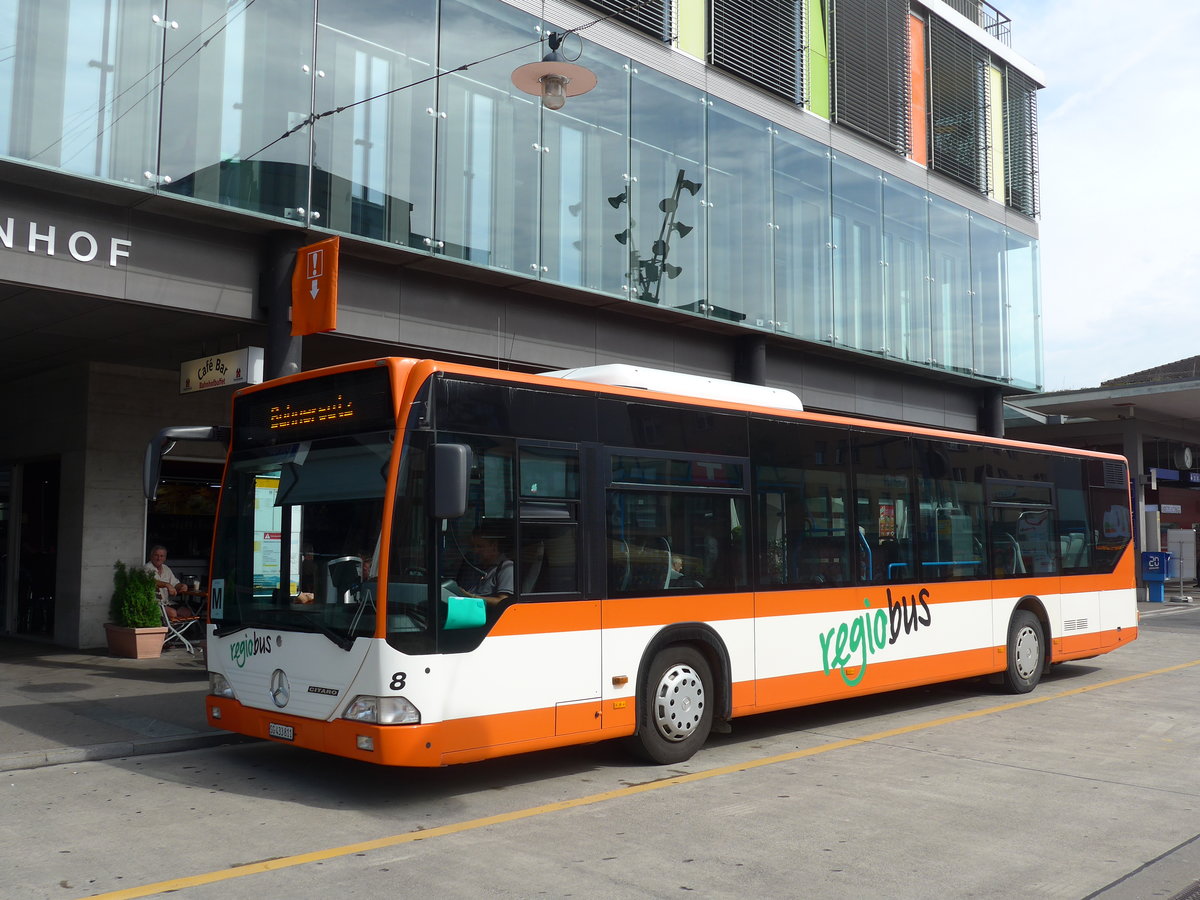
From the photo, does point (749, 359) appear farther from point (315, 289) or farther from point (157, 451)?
point (157, 451)

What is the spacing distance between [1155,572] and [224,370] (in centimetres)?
2744

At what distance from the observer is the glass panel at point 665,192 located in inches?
643

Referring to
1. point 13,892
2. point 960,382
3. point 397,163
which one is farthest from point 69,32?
point 960,382

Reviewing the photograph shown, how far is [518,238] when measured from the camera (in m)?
14.6

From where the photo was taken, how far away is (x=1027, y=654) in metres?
12.8

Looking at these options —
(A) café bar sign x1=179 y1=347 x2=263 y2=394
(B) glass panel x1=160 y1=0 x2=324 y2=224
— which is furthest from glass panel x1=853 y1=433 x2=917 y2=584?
(B) glass panel x1=160 y1=0 x2=324 y2=224

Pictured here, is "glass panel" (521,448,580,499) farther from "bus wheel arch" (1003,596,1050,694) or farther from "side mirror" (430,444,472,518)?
"bus wheel arch" (1003,596,1050,694)

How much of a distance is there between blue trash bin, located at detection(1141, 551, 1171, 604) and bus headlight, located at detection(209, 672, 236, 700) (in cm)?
2930

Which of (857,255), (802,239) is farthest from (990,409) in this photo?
(802,239)

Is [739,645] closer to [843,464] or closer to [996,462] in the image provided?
[843,464]

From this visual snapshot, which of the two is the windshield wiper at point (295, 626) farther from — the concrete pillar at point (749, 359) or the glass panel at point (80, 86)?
the concrete pillar at point (749, 359)

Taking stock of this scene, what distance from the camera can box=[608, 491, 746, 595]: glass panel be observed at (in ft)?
27.0

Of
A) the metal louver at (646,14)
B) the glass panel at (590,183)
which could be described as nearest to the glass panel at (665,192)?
the glass panel at (590,183)

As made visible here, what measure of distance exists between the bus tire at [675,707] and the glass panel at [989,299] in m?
17.4
